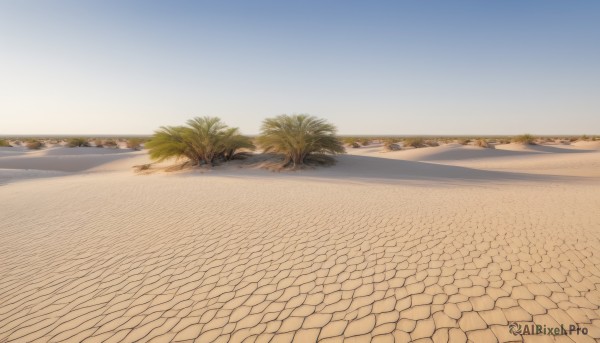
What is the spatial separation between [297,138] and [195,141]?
5.38 m

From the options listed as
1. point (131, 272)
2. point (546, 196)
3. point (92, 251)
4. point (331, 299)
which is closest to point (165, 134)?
point (92, 251)

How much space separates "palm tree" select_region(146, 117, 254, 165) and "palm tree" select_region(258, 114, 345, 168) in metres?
1.97

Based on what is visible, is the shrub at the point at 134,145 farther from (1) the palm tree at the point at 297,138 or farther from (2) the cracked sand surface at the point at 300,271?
(2) the cracked sand surface at the point at 300,271

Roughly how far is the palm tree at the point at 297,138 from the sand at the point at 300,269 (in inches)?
263

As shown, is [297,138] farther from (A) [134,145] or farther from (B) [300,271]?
(A) [134,145]

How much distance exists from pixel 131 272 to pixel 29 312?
3.03 ft

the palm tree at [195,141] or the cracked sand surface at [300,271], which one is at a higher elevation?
the palm tree at [195,141]

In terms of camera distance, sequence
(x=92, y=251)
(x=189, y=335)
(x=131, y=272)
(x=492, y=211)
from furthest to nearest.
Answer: (x=492, y=211) < (x=92, y=251) < (x=131, y=272) < (x=189, y=335)

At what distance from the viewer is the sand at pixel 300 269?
90.2 inches

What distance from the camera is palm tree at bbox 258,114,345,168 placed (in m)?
12.9

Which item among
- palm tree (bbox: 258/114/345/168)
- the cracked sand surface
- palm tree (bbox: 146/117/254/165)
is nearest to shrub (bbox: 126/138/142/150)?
palm tree (bbox: 146/117/254/165)

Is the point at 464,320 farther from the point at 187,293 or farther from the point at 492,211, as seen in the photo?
the point at 492,211

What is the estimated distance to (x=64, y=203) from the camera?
6664 millimetres

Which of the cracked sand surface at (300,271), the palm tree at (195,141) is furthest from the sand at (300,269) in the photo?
the palm tree at (195,141)
